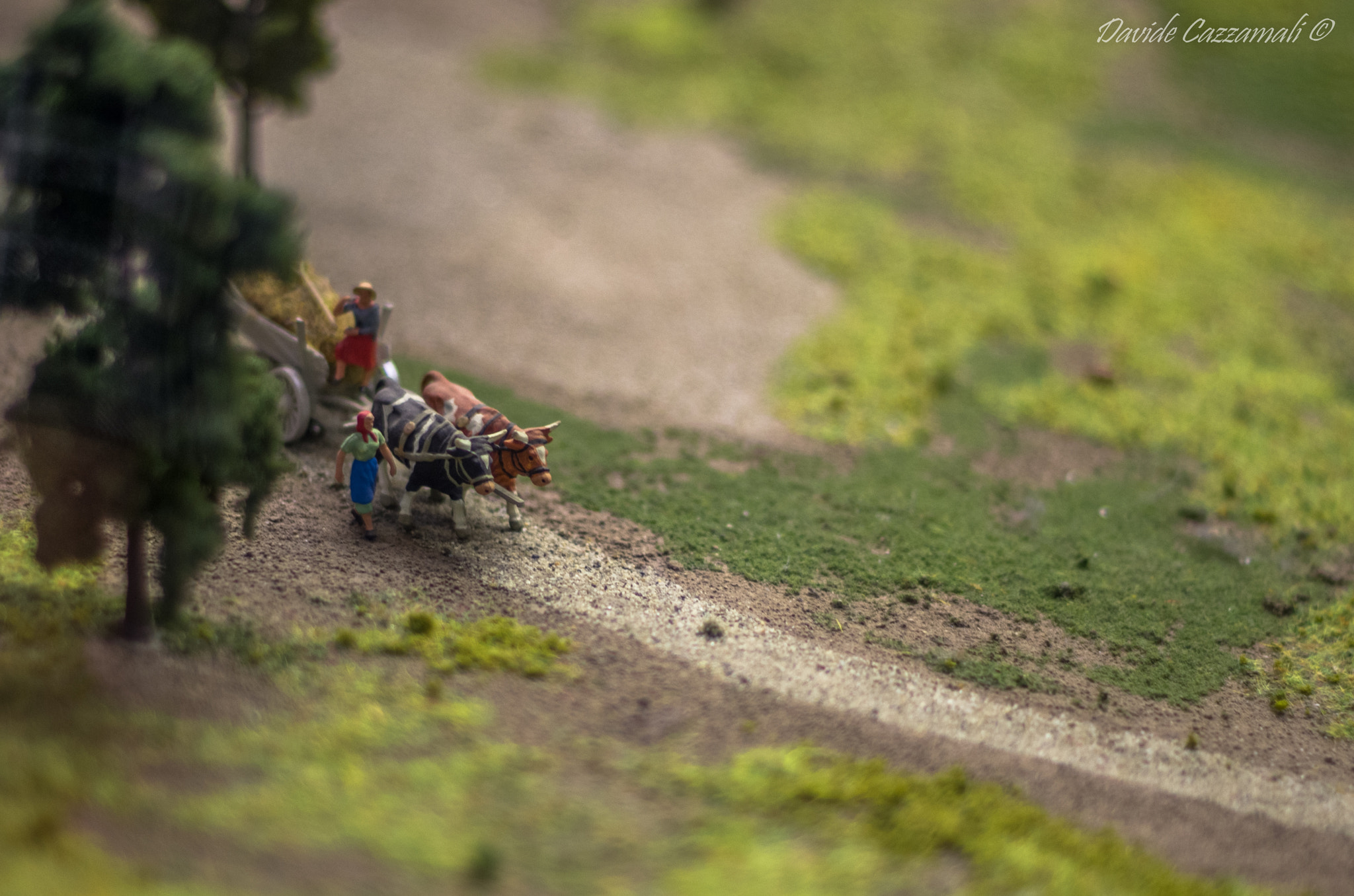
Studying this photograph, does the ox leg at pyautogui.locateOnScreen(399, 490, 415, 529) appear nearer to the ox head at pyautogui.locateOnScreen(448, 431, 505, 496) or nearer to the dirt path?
the ox head at pyautogui.locateOnScreen(448, 431, 505, 496)

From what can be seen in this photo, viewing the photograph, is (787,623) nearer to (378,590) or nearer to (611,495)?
(611,495)

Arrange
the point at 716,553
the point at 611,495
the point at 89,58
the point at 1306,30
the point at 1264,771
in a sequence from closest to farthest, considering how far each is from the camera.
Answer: the point at 89,58 → the point at 1264,771 → the point at 716,553 → the point at 611,495 → the point at 1306,30

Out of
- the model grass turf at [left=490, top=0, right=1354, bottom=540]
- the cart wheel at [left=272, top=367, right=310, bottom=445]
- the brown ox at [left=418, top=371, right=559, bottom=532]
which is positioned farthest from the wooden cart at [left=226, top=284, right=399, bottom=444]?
the model grass turf at [left=490, top=0, right=1354, bottom=540]

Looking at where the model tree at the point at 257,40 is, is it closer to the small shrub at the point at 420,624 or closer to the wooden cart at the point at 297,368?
the wooden cart at the point at 297,368

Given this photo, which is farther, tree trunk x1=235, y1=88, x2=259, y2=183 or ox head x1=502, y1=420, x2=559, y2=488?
tree trunk x1=235, y1=88, x2=259, y2=183

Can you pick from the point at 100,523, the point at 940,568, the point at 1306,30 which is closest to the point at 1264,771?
the point at 940,568

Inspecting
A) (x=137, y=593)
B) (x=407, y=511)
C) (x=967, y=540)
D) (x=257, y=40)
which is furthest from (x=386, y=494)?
(x=257, y=40)
